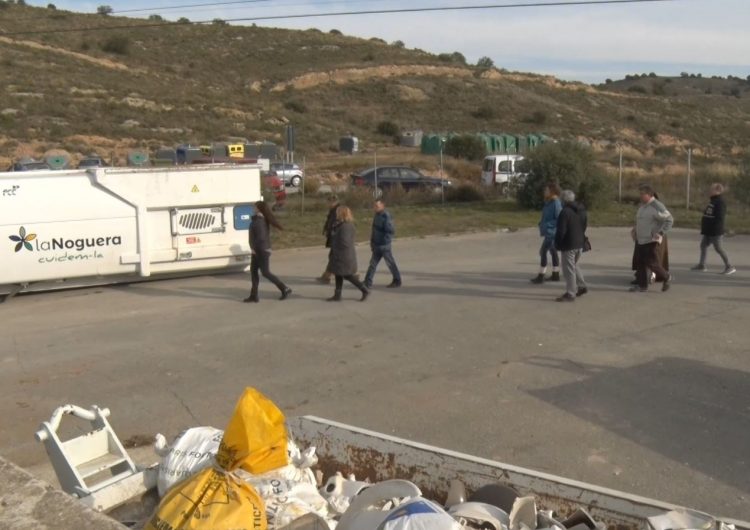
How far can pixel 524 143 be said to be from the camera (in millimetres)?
55250

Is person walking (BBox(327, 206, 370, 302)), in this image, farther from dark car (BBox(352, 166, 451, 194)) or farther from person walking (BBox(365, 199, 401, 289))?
dark car (BBox(352, 166, 451, 194))

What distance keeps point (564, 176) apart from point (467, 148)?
85.2 feet

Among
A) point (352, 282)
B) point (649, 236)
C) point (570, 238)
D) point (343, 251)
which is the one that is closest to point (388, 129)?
point (649, 236)

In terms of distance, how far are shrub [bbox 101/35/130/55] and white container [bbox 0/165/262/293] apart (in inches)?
2705

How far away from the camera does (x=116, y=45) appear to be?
77.7 meters

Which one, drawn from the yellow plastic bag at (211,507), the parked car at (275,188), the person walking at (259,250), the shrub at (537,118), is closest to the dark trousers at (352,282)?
the person walking at (259,250)

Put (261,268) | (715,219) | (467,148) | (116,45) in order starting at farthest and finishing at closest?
(116,45), (467,148), (715,219), (261,268)

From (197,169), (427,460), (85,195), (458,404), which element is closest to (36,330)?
(85,195)

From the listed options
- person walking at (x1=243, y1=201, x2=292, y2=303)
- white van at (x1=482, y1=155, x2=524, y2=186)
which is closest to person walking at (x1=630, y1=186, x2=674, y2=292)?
person walking at (x1=243, y1=201, x2=292, y2=303)

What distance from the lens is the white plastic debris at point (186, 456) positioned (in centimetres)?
423

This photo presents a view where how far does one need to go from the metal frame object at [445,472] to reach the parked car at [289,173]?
28.3 metres

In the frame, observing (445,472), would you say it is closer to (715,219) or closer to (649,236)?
(649,236)

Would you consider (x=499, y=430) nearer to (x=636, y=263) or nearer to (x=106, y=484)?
(x=106, y=484)

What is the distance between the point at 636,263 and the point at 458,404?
6.24m
